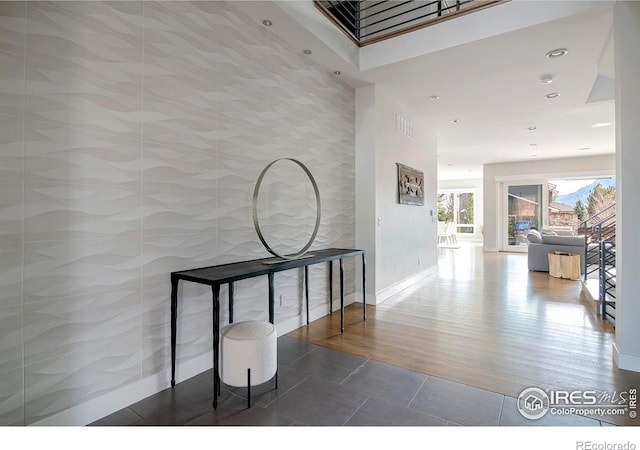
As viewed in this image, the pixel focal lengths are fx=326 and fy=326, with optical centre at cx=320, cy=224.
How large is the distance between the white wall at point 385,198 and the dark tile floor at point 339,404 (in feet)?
6.69

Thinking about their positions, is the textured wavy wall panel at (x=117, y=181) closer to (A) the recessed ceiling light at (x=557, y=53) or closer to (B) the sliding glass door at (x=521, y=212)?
(A) the recessed ceiling light at (x=557, y=53)

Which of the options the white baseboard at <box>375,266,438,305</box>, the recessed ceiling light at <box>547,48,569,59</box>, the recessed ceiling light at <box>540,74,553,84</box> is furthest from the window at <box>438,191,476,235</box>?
the recessed ceiling light at <box>547,48,569,59</box>

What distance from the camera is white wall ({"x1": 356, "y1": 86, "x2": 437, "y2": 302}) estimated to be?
425 cm

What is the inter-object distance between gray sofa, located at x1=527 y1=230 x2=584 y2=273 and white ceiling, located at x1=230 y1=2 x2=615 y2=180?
212 centimetres

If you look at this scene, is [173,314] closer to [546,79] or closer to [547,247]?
[546,79]

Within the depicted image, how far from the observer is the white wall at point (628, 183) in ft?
7.72

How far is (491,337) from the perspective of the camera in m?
3.02

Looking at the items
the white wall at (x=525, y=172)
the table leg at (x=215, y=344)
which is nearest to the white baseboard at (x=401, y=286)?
the table leg at (x=215, y=344)

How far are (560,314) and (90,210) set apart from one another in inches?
180

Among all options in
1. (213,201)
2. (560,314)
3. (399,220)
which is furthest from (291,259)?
(560,314)

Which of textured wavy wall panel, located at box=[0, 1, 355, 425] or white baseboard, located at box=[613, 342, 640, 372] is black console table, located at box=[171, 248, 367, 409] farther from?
white baseboard, located at box=[613, 342, 640, 372]

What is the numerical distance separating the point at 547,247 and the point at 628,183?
15.6 feet

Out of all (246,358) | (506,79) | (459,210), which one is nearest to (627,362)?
(246,358)

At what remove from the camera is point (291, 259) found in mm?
2777
